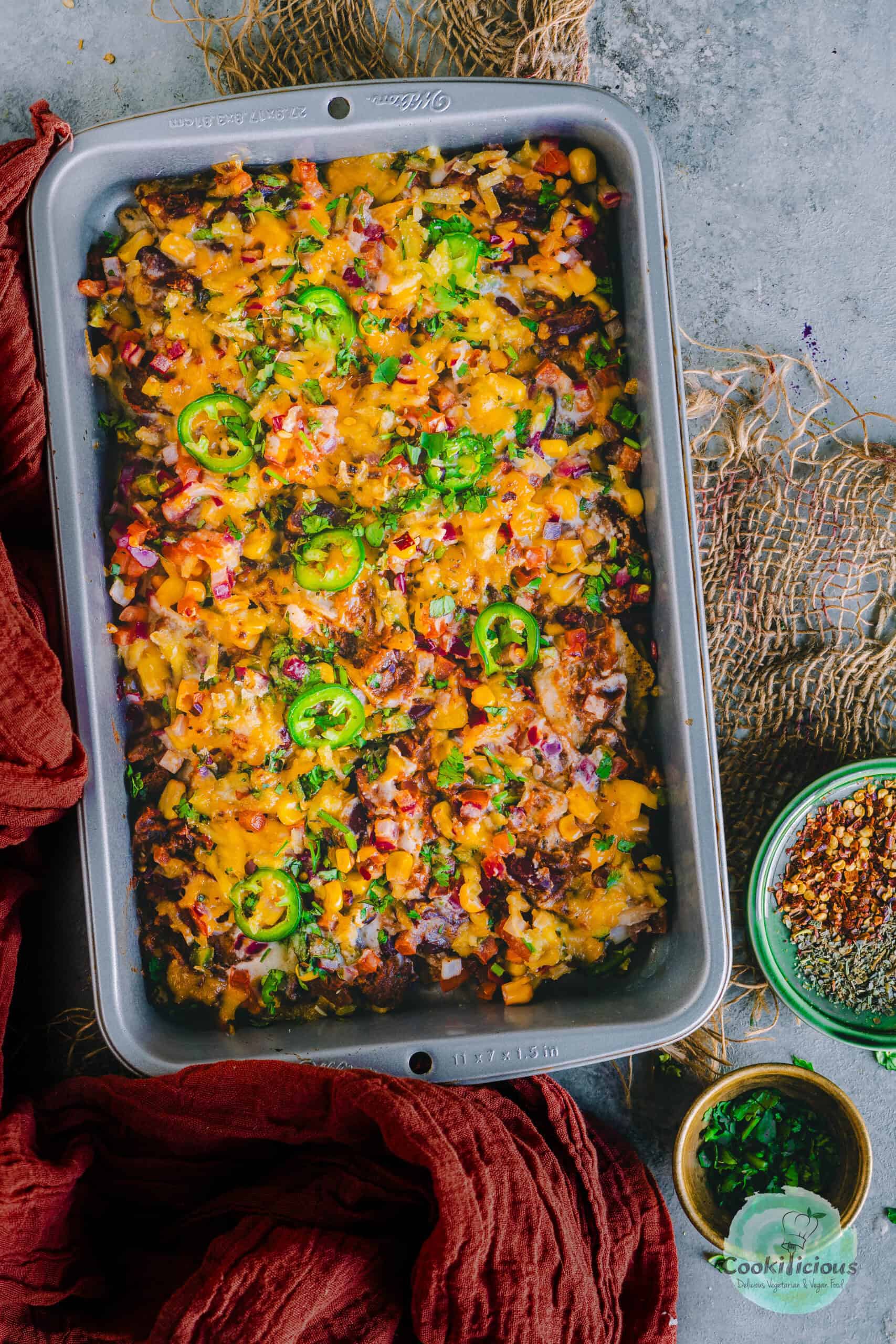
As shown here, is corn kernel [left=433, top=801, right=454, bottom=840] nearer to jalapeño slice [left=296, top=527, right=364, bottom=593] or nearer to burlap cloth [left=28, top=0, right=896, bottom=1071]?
jalapeño slice [left=296, top=527, right=364, bottom=593]

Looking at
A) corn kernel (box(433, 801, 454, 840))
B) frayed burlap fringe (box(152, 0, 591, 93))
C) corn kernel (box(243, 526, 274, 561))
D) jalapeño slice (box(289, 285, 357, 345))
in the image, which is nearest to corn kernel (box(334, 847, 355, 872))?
corn kernel (box(433, 801, 454, 840))

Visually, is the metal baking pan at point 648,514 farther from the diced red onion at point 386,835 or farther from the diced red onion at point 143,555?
the diced red onion at point 386,835

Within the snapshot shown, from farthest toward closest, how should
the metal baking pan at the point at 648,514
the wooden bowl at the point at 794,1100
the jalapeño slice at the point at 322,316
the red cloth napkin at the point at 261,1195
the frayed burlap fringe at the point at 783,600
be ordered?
1. the frayed burlap fringe at the point at 783,600
2. the wooden bowl at the point at 794,1100
3. the jalapeño slice at the point at 322,316
4. the metal baking pan at the point at 648,514
5. the red cloth napkin at the point at 261,1195

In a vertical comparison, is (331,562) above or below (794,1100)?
above

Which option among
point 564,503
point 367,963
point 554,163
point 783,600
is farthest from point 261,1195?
point 554,163

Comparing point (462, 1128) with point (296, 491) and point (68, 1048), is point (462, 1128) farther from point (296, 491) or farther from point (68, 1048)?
point (296, 491)

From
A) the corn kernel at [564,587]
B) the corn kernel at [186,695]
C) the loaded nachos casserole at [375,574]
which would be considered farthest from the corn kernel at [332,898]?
the corn kernel at [564,587]

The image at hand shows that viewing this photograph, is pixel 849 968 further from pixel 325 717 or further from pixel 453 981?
pixel 325 717

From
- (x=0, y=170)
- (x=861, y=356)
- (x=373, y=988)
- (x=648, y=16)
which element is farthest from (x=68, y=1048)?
(x=648, y=16)
